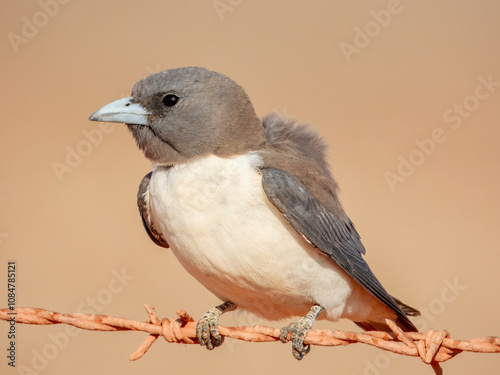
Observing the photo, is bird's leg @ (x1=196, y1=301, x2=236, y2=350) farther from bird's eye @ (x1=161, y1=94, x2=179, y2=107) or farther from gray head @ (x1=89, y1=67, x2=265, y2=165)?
bird's eye @ (x1=161, y1=94, x2=179, y2=107)

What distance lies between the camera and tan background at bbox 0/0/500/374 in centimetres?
869

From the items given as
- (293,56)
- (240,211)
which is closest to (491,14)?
(293,56)

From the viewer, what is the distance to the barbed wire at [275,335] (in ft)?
12.8

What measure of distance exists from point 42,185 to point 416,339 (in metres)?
7.59

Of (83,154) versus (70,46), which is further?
(70,46)

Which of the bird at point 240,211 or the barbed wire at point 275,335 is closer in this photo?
the barbed wire at point 275,335

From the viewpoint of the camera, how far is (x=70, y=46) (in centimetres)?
Result: 1437

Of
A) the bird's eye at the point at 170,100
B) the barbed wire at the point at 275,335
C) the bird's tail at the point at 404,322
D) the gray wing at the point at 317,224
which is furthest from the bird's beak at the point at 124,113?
the bird's tail at the point at 404,322

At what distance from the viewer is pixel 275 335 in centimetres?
429

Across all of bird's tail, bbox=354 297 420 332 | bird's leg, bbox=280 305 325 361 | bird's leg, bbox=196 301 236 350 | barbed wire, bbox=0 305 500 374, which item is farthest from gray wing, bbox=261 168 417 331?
bird's leg, bbox=196 301 236 350

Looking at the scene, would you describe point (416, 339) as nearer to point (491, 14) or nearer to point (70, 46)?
point (70, 46)

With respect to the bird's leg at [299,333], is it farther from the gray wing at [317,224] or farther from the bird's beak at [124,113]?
the bird's beak at [124,113]

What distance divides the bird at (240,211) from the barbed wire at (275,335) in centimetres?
37

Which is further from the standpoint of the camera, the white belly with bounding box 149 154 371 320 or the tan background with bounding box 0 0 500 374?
the tan background with bounding box 0 0 500 374
